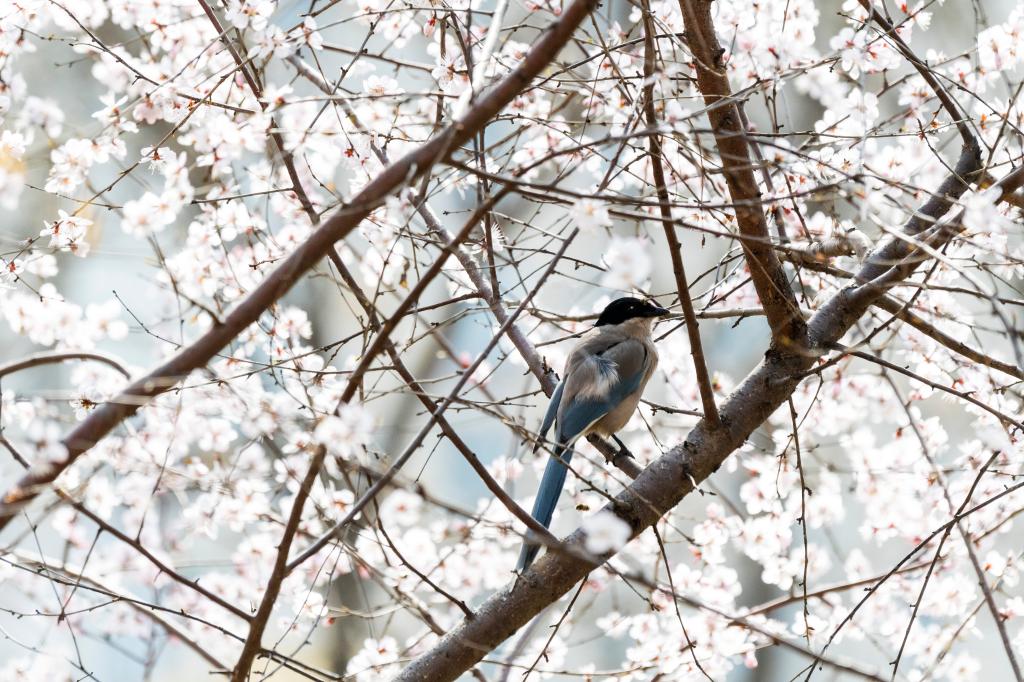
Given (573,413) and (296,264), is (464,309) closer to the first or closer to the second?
(573,413)

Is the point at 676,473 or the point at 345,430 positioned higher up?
the point at 676,473

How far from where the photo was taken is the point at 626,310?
444 centimetres

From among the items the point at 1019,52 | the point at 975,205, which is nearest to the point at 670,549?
the point at 1019,52

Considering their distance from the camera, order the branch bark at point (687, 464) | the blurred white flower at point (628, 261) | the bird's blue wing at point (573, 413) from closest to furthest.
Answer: the blurred white flower at point (628, 261)
the branch bark at point (687, 464)
the bird's blue wing at point (573, 413)

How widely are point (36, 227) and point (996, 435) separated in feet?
25.5

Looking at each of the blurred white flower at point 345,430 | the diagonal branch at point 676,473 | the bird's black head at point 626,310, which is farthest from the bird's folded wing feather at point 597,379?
the blurred white flower at point 345,430

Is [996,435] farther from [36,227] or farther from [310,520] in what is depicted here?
[36,227]

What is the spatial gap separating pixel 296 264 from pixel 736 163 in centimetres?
122

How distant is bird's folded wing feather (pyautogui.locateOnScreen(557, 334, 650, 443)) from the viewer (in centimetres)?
352

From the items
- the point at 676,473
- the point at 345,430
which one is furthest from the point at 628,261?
the point at 676,473

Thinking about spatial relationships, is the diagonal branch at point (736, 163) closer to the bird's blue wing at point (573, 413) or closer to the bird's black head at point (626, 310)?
the bird's blue wing at point (573, 413)

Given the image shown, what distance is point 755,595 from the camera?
964 cm

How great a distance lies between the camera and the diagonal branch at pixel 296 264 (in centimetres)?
197

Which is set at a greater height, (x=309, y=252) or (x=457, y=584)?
(x=457, y=584)
